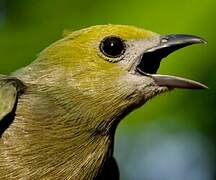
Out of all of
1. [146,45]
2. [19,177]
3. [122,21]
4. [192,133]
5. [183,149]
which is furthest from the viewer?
[183,149]

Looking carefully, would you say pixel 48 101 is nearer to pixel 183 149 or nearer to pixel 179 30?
pixel 179 30

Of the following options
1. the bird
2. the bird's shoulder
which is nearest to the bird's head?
the bird

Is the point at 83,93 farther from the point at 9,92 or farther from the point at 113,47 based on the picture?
the point at 9,92

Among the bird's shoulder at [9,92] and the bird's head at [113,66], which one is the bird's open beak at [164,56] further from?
the bird's shoulder at [9,92]

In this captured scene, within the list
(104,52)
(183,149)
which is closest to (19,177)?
(104,52)

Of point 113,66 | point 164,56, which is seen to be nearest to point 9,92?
point 113,66

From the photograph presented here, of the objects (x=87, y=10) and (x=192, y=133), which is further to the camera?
(x=192, y=133)

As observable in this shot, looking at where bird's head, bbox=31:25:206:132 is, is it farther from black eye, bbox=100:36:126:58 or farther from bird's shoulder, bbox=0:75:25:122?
bird's shoulder, bbox=0:75:25:122
